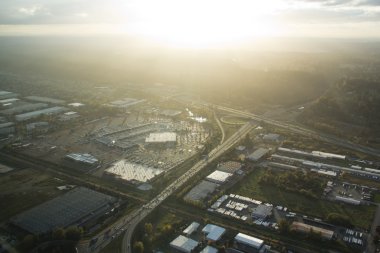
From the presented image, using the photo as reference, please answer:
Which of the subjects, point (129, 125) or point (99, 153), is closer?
point (99, 153)

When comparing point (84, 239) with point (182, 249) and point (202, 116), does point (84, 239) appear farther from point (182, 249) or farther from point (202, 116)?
point (202, 116)

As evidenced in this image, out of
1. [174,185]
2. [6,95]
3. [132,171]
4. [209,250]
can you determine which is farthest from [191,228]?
[6,95]

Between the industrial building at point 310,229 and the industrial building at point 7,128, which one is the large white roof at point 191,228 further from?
the industrial building at point 7,128

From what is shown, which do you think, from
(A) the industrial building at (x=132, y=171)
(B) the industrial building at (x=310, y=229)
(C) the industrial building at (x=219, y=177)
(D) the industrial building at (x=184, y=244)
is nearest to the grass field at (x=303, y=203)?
(C) the industrial building at (x=219, y=177)

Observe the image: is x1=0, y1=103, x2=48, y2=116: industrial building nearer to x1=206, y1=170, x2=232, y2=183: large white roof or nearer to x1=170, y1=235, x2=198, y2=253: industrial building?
x1=206, y1=170, x2=232, y2=183: large white roof

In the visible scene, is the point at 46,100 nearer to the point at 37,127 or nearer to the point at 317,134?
the point at 37,127

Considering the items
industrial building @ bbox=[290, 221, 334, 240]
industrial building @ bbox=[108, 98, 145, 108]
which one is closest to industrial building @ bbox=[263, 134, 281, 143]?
industrial building @ bbox=[290, 221, 334, 240]

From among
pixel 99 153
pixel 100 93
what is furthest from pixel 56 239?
pixel 100 93
